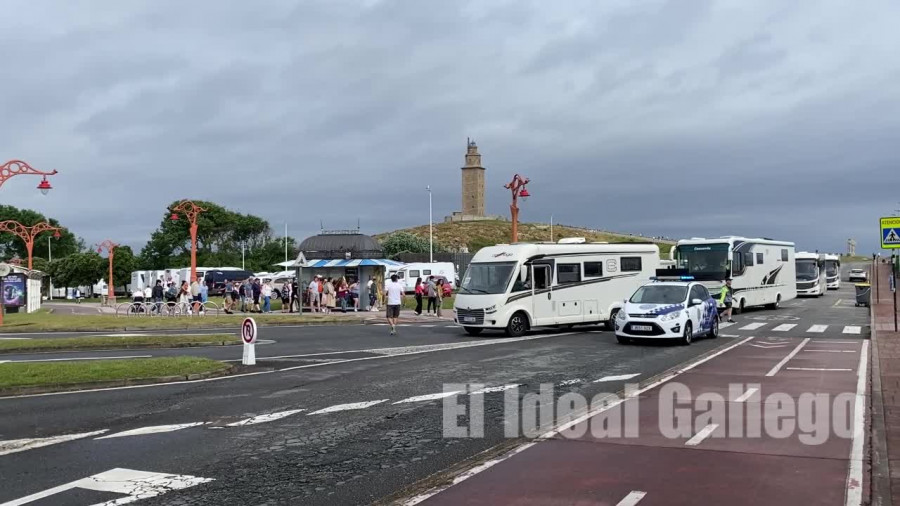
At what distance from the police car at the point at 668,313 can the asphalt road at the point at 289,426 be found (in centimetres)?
94

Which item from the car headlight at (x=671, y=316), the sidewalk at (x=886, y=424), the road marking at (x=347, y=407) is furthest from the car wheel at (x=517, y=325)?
the road marking at (x=347, y=407)

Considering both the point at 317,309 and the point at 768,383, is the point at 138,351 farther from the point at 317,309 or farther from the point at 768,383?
the point at 317,309

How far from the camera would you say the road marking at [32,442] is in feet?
27.3

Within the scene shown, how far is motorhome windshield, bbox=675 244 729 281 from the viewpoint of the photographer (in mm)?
32000

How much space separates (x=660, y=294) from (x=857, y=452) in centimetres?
1322

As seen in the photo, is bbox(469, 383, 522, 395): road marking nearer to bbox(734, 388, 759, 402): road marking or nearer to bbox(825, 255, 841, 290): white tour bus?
bbox(734, 388, 759, 402): road marking

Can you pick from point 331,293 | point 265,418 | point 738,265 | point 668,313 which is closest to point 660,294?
point 668,313

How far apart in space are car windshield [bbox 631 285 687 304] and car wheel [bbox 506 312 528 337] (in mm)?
3757

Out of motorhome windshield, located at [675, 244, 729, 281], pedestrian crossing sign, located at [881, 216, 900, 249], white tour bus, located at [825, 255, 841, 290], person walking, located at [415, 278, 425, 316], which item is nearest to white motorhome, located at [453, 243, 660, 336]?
motorhome windshield, located at [675, 244, 729, 281]

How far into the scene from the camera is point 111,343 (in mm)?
20609

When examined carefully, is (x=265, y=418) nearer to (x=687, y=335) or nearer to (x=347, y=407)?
(x=347, y=407)

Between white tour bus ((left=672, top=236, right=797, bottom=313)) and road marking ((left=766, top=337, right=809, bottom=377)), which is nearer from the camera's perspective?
road marking ((left=766, top=337, right=809, bottom=377))

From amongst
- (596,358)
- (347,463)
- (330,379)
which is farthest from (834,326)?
(347,463)

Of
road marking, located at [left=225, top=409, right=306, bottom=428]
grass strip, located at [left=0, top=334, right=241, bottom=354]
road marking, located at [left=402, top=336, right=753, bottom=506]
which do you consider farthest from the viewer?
grass strip, located at [left=0, top=334, right=241, bottom=354]
